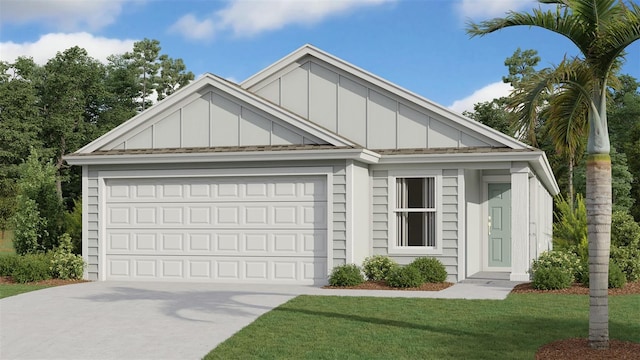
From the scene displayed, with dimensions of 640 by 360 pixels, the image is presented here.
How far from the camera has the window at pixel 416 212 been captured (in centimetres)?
1758

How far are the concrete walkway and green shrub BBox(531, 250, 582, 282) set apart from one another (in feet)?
2.87

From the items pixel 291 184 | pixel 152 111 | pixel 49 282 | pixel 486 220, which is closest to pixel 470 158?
pixel 486 220

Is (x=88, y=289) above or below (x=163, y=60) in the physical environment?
below

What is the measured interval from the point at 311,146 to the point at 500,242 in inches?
240

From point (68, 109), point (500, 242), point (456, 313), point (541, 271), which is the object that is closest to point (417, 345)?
point (456, 313)

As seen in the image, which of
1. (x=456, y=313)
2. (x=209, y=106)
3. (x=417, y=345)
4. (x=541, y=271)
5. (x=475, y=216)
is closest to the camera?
(x=417, y=345)

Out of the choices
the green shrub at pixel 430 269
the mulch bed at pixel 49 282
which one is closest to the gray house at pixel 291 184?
the green shrub at pixel 430 269

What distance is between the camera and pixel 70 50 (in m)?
50.2

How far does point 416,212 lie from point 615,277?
4.53 meters

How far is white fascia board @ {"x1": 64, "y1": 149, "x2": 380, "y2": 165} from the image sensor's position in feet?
54.0

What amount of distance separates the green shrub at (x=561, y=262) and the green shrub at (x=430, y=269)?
1998 millimetres

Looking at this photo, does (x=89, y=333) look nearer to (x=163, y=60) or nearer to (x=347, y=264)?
(x=347, y=264)

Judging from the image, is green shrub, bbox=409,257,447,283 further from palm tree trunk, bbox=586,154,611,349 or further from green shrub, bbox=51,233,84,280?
green shrub, bbox=51,233,84,280

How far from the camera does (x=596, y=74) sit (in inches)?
384
